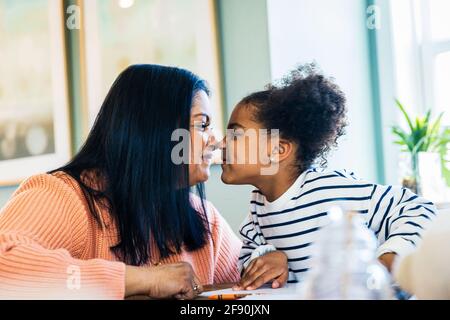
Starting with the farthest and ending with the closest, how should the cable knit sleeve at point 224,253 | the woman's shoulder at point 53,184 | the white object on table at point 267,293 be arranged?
the cable knit sleeve at point 224,253 < the woman's shoulder at point 53,184 < the white object on table at point 267,293

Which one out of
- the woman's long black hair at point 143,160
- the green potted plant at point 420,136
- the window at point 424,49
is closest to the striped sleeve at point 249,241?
the woman's long black hair at point 143,160

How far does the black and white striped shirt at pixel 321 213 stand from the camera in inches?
35.4

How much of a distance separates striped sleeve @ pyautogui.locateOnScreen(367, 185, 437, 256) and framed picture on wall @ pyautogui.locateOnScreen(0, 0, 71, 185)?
135 centimetres

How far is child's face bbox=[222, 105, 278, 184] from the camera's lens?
115cm

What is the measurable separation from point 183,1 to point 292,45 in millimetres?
377

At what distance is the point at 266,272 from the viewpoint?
0.90m

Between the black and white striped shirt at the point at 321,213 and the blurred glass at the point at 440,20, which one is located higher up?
the blurred glass at the point at 440,20

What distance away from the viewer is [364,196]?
0.97m

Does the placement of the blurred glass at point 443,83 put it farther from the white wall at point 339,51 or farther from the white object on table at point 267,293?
the white object on table at point 267,293

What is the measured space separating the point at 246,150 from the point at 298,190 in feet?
0.49

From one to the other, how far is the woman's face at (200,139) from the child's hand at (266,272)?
21cm

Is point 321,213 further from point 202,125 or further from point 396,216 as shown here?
point 202,125
